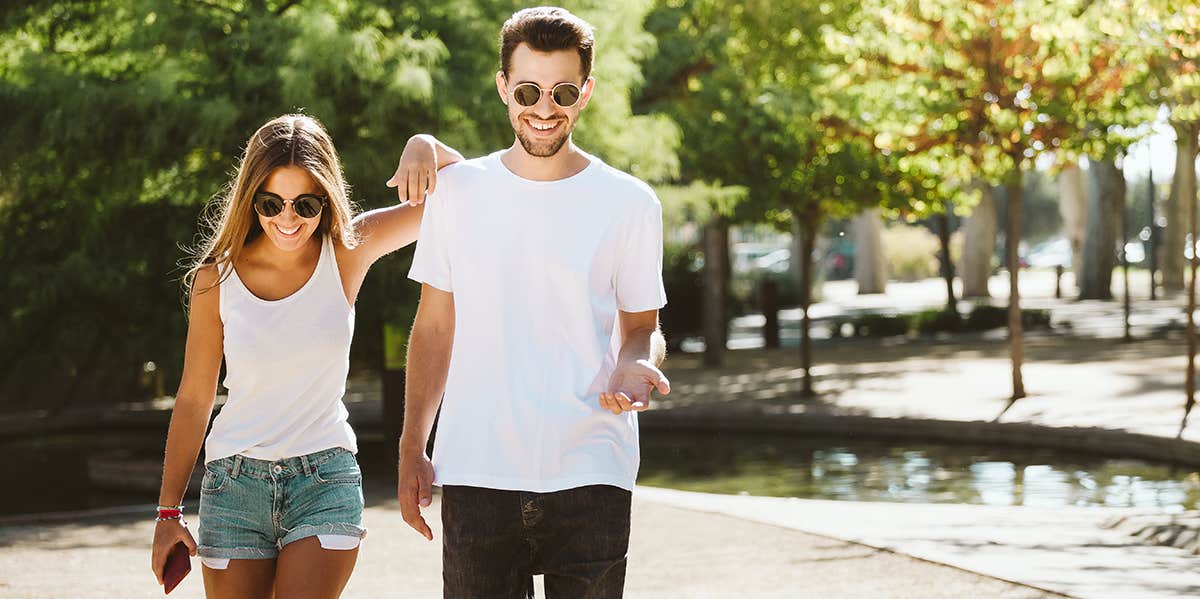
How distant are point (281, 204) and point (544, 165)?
888mm

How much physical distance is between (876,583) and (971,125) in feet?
34.5

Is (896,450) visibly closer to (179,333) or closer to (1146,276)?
(179,333)

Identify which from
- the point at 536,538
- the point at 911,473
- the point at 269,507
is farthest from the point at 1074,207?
the point at 536,538

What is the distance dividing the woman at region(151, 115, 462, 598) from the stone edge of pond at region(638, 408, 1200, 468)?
9.98m

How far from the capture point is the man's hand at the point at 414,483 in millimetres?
3305

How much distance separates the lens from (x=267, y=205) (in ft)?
12.7

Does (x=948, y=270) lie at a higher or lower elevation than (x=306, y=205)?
lower

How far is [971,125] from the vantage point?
17.0m

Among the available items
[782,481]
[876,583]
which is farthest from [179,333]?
[876,583]

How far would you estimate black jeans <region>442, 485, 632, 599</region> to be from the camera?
3.20m

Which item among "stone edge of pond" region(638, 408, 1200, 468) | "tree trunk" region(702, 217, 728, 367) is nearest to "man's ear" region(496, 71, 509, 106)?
"stone edge of pond" region(638, 408, 1200, 468)

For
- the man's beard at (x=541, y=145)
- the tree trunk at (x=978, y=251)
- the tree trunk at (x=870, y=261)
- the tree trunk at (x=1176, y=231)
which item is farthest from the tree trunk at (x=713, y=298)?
the tree trunk at (x=1176, y=231)

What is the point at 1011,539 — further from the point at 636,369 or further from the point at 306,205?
the point at 636,369

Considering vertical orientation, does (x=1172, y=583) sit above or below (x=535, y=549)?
below
